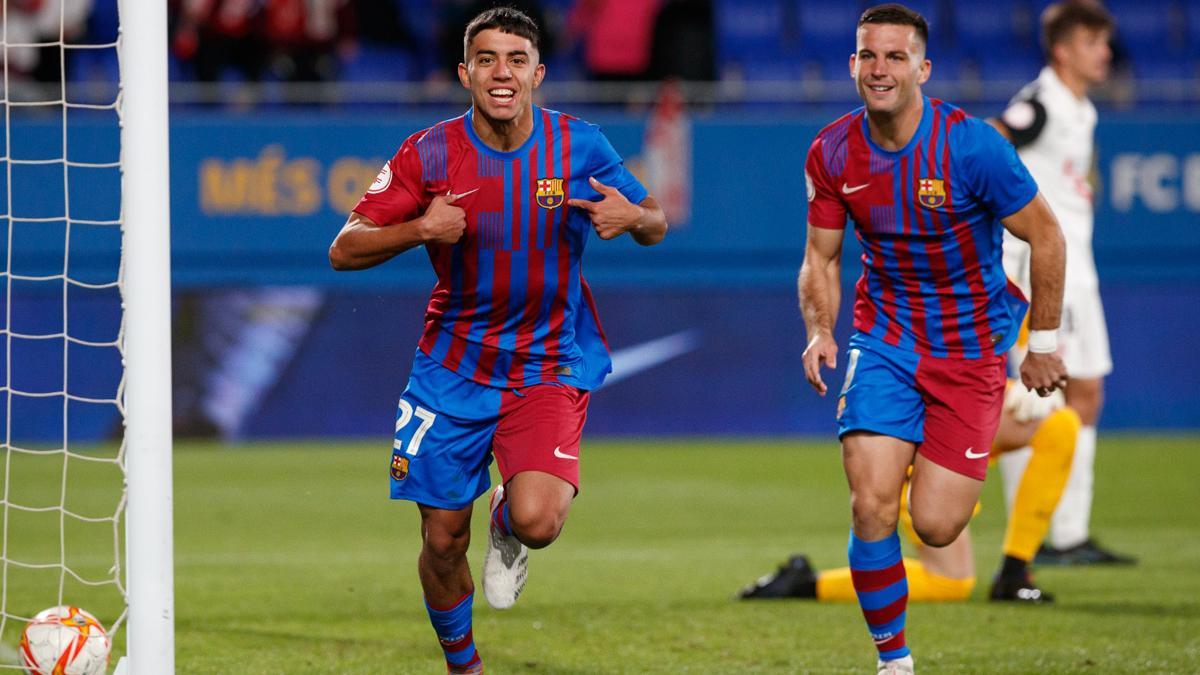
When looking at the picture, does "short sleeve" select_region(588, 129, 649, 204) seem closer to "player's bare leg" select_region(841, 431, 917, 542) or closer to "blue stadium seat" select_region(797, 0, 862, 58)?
"player's bare leg" select_region(841, 431, 917, 542)

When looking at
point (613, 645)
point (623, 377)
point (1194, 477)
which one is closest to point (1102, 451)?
point (1194, 477)

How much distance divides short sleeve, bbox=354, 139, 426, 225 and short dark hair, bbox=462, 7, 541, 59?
343 millimetres

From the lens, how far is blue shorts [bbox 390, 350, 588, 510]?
14.5 ft

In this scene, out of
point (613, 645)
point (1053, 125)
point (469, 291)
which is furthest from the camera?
point (1053, 125)

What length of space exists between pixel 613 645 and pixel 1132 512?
4.49m

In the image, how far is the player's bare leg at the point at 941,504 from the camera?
15.3 feet

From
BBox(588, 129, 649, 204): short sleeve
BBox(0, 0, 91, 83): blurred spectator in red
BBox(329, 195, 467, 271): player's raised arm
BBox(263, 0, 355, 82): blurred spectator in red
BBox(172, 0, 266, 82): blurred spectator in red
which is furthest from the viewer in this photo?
BBox(263, 0, 355, 82): blurred spectator in red

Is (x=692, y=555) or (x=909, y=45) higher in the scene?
(x=909, y=45)

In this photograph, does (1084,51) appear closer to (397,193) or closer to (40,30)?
(397,193)

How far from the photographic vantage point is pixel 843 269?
12.5m

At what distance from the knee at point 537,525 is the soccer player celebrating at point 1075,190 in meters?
3.31

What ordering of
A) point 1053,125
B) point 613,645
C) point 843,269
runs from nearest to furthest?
point 613,645 → point 1053,125 → point 843,269

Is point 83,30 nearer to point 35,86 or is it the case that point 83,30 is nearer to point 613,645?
point 35,86

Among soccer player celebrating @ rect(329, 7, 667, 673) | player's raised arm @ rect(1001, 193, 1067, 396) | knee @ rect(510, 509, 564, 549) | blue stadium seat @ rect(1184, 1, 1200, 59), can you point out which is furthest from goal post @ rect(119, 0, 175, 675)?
blue stadium seat @ rect(1184, 1, 1200, 59)
